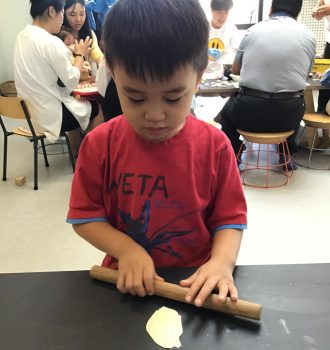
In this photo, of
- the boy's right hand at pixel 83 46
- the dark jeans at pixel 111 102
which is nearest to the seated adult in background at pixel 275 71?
the dark jeans at pixel 111 102

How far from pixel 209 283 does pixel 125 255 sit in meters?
0.18

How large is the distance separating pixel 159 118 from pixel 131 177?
175 millimetres

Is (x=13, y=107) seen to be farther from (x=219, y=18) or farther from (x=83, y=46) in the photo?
(x=219, y=18)

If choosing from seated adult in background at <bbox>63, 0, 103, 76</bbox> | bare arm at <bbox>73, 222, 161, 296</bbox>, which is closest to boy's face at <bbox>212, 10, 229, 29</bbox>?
seated adult in background at <bbox>63, 0, 103, 76</bbox>

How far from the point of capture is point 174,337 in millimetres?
551

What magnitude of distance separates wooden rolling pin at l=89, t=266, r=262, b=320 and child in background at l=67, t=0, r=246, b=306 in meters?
0.03

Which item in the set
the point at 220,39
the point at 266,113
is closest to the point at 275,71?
the point at 266,113

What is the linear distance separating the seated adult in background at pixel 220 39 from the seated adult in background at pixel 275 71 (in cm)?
50

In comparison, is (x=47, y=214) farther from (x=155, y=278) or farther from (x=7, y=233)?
(x=155, y=278)

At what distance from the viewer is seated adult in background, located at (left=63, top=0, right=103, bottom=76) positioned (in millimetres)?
3270

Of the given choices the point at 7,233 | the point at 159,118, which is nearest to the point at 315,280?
the point at 159,118

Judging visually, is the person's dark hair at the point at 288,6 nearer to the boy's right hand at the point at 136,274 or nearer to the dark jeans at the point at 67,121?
the dark jeans at the point at 67,121

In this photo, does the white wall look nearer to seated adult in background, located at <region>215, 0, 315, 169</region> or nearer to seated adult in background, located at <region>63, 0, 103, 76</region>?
seated adult in background, located at <region>63, 0, 103, 76</region>

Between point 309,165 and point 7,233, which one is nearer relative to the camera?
point 7,233
